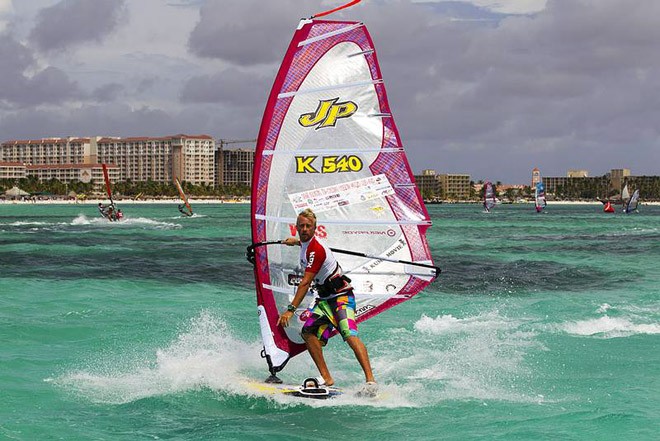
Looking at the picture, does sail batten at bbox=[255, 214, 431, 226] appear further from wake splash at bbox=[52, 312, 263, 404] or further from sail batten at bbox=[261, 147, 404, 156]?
wake splash at bbox=[52, 312, 263, 404]

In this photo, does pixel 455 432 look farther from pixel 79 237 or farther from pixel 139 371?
pixel 79 237

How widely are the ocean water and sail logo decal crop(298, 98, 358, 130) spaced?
100 inches

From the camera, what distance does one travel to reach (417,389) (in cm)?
849

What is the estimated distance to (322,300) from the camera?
752 centimetres

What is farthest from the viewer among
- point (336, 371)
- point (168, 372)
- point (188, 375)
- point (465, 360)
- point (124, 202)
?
point (124, 202)

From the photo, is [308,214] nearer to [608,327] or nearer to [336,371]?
[336,371]

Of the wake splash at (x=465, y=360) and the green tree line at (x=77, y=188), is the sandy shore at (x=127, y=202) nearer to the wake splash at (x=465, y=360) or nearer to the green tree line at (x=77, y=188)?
the green tree line at (x=77, y=188)

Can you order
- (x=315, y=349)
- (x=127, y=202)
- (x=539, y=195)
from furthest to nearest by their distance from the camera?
1. (x=127, y=202)
2. (x=539, y=195)
3. (x=315, y=349)

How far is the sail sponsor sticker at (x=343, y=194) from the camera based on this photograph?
25.7 feet

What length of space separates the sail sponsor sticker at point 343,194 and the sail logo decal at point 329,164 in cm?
14

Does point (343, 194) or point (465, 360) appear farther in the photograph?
point (465, 360)

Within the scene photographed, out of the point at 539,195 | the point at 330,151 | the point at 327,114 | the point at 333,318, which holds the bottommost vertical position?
the point at 539,195

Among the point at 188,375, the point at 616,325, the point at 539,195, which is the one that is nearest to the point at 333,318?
the point at 188,375

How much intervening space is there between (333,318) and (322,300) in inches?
7.4
